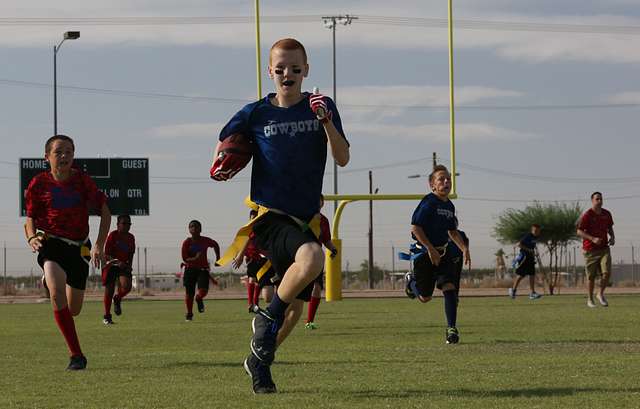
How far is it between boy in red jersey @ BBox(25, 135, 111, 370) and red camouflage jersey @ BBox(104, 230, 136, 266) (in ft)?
37.5

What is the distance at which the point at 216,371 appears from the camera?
9.84 meters

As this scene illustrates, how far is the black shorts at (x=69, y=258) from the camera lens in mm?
10367

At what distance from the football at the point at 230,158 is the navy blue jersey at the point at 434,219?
20.4 ft

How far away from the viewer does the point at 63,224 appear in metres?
10.4

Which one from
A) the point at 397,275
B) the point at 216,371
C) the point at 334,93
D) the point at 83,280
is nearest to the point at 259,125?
the point at 216,371

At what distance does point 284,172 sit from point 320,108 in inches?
21.7

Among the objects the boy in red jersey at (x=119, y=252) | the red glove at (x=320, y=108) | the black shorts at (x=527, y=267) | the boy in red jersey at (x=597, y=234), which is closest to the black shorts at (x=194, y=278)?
the boy in red jersey at (x=119, y=252)

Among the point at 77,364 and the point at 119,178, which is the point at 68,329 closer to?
the point at 77,364

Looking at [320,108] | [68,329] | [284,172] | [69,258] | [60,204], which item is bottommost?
[68,329]

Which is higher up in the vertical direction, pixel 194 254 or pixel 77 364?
pixel 194 254

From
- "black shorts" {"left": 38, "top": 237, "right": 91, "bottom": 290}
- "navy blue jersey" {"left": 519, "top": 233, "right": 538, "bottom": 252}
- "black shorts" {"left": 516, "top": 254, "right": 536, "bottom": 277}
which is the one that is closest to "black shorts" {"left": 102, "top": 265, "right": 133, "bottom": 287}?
"black shorts" {"left": 38, "top": 237, "right": 91, "bottom": 290}

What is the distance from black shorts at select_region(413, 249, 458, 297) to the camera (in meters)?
14.0

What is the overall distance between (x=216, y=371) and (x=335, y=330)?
299 inches

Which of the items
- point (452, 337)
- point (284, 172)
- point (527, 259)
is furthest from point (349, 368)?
point (527, 259)
